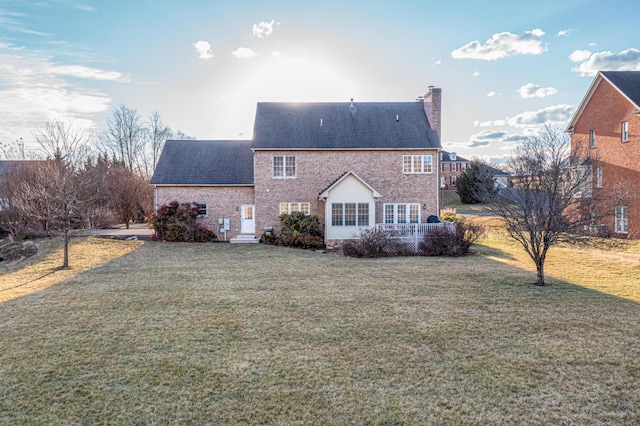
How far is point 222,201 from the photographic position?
25766 mm

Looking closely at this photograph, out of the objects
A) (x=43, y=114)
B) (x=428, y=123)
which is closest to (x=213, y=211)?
(x=43, y=114)

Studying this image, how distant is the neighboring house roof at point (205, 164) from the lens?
84.9ft

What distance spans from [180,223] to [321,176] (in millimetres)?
9403

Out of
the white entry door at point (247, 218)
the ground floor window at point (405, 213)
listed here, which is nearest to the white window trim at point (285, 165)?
the white entry door at point (247, 218)

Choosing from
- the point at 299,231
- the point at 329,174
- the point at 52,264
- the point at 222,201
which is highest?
the point at 329,174

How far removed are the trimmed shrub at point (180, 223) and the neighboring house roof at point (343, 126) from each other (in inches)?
235

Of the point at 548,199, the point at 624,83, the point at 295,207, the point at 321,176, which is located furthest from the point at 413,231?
the point at 624,83

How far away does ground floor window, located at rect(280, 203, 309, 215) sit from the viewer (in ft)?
78.9

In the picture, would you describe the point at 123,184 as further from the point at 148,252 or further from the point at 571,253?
the point at 571,253

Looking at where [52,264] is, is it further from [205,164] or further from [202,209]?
[205,164]

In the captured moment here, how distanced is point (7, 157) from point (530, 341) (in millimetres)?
42830

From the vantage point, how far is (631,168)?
23.5 metres

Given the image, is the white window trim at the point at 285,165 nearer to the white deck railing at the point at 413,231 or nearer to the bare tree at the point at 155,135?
the white deck railing at the point at 413,231

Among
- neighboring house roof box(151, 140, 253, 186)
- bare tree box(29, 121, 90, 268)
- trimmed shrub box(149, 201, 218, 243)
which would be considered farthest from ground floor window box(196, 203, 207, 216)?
bare tree box(29, 121, 90, 268)
